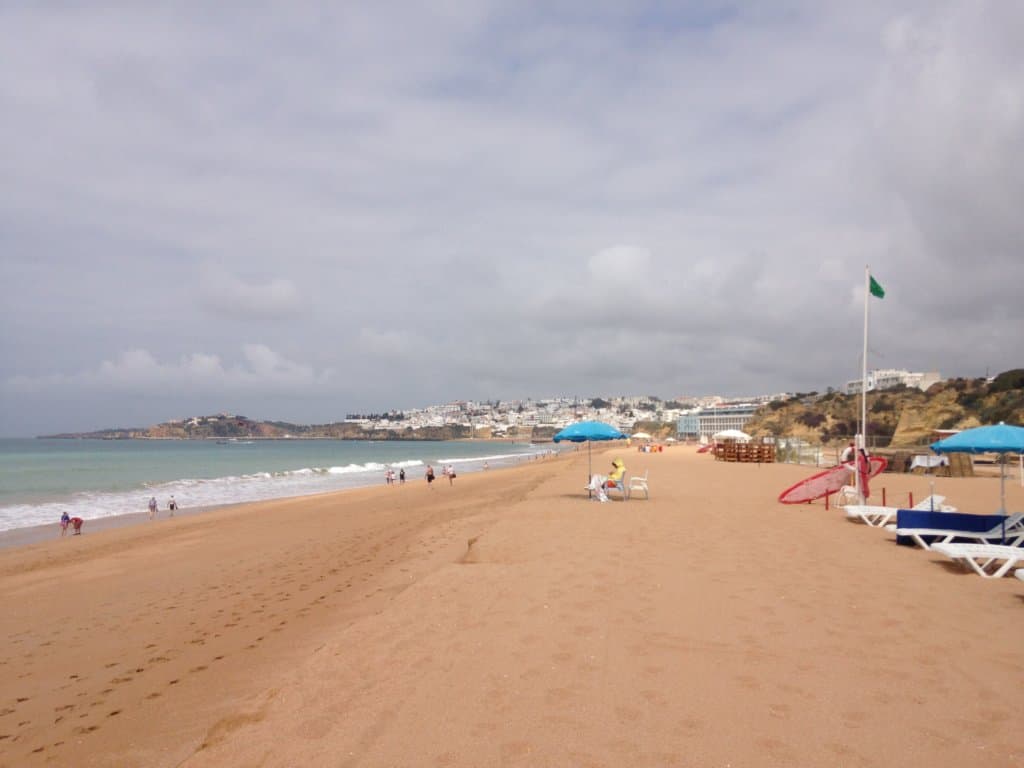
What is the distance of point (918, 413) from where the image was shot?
47.4 m

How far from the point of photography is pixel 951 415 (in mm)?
44719

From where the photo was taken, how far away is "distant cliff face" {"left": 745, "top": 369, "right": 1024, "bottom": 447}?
139ft

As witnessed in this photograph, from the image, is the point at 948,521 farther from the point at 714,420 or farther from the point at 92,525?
the point at 714,420

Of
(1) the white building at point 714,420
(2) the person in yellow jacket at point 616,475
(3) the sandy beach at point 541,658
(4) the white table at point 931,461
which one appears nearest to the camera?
(3) the sandy beach at point 541,658

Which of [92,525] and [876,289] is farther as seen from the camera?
[92,525]

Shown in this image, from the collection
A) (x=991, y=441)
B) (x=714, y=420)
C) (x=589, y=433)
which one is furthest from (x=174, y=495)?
(x=714, y=420)

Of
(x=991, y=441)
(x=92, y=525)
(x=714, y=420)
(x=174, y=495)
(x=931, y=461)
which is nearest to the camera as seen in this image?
(x=991, y=441)

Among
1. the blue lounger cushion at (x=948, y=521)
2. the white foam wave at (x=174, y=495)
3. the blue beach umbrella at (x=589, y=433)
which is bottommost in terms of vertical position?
the white foam wave at (x=174, y=495)

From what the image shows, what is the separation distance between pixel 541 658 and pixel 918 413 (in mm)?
51784

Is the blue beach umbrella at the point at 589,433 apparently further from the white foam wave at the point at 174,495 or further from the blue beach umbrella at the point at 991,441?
the white foam wave at the point at 174,495

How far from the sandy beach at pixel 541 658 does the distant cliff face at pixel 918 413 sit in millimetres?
29929

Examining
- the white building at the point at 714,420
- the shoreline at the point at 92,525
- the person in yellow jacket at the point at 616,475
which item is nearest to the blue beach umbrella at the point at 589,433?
the person in yellow jacket at the point at 616,475

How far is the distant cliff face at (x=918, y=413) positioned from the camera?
42250mm

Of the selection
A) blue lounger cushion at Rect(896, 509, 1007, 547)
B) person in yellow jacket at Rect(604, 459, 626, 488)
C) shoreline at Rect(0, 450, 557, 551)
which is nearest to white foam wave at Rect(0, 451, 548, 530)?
shoreline at Rect(0, 450, 557, 551)
